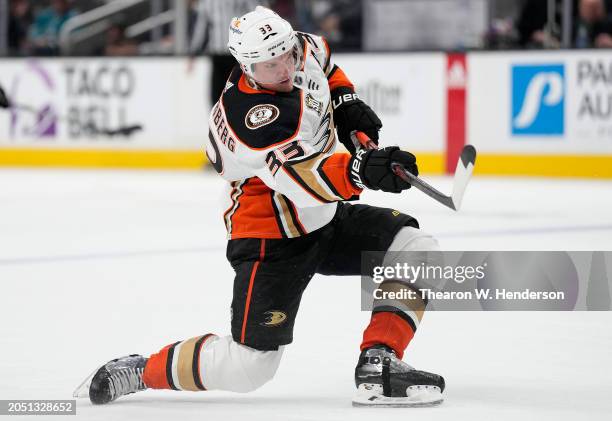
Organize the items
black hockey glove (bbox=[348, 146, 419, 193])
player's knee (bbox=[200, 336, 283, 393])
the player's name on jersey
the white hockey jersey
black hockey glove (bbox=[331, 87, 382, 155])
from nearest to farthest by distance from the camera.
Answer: black hockey glove (bbox=[348, 146, 419, 193])
the white hockey jersey
player's knee (bbox=[200, 336, 283, 393])
black hockey glove (bbox=[331, 87, 382, 155])
the player's name on jersey

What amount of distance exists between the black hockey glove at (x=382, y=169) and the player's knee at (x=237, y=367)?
514 mm

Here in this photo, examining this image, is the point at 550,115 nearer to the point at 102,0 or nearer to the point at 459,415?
the point at 102,0

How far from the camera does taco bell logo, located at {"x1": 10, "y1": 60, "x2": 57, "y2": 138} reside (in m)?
11.7

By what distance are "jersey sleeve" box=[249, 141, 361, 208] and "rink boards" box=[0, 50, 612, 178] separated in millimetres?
6909

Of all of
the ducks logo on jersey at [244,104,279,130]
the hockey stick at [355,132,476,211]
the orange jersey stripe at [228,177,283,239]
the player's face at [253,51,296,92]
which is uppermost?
the player's face at [253,51,296,92]

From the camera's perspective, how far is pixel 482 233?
6.43 m

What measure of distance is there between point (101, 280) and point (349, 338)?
1577 mm

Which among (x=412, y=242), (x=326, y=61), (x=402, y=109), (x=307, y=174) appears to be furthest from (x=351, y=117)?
Answer: (x=402, y=109)

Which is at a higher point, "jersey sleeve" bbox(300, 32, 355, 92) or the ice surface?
"jersey sleeve" bbox(300, 32, 355, 92)

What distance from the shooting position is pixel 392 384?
299cm

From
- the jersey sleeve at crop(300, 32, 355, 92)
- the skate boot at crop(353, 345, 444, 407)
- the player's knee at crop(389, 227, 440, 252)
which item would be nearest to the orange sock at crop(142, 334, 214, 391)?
the skate boot at crop(353, 345, 444, 407)

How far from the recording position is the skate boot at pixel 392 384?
2971 mm

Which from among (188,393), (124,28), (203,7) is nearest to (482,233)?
(188,393)

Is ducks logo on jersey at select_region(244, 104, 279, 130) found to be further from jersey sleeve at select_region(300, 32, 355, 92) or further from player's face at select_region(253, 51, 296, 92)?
jersey sleeve at select_region(300, 32, 355, 92)
